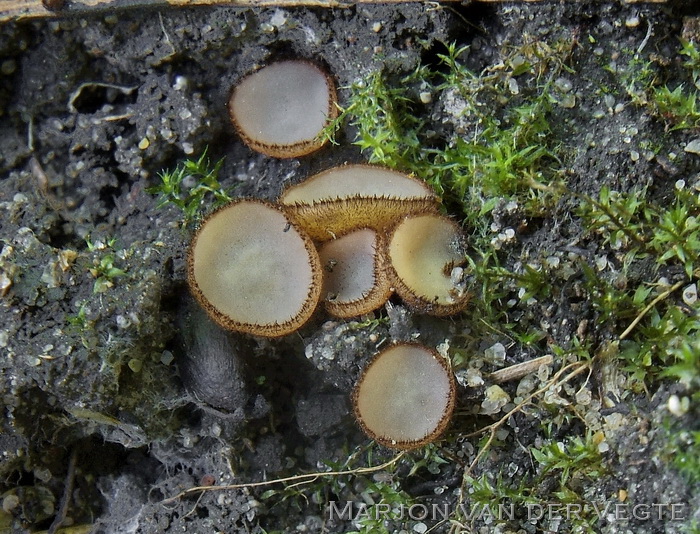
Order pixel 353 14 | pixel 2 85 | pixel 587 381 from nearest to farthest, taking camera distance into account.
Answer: pixel 587 381 → pixel 353 14 → pixel 2 85

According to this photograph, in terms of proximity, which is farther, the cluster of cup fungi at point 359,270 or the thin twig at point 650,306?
the cluster of cup fungi at point 359,270

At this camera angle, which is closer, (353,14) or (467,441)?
(467,441)

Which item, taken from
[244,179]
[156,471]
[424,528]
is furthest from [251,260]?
[424,528]

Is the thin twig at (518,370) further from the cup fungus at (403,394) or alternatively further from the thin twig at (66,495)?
the thin twig at (66,495)

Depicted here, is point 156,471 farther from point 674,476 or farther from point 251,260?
point 674,476

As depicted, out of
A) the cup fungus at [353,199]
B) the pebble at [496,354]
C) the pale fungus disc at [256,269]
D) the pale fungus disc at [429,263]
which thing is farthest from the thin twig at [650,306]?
the pale fungus disc at [256,269]

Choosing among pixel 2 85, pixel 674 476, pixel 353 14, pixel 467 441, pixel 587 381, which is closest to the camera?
pixel 674 476

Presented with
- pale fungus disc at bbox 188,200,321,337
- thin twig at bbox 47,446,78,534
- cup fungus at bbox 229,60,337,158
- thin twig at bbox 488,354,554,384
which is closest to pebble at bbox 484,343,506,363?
thin twig at bbox 488,354,554,384
